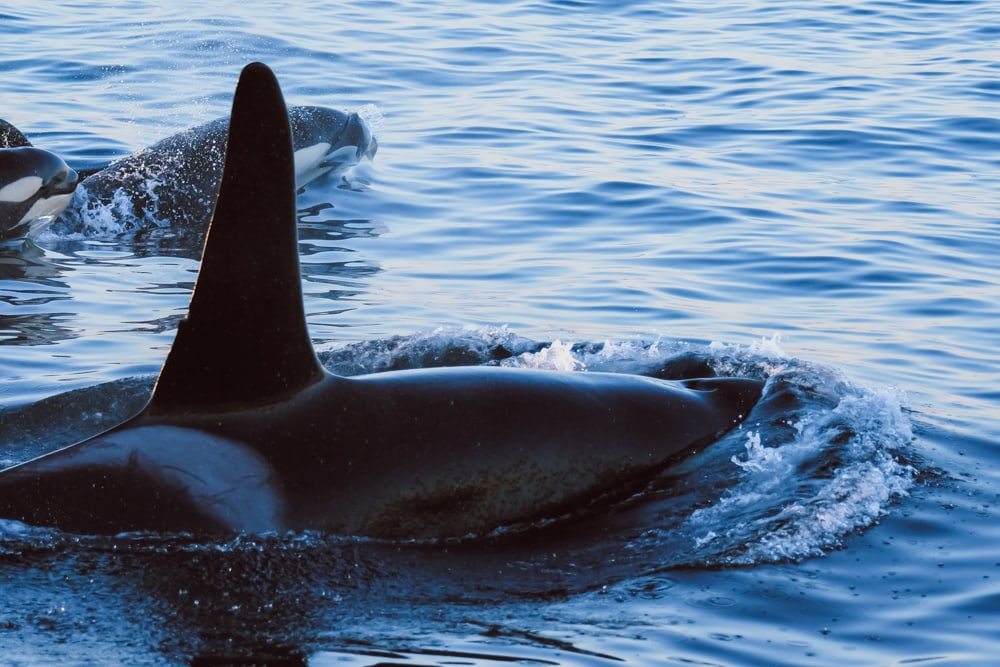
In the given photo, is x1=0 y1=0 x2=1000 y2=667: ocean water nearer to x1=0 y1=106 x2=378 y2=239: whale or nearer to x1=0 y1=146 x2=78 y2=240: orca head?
x1=0 y1=106 x2=378 y2=239: whale

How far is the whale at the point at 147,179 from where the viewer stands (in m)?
13.4

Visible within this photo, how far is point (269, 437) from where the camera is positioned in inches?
229

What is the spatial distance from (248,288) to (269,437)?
1.93ft

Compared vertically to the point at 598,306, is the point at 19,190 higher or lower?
higher

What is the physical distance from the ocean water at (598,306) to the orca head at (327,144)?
26cm

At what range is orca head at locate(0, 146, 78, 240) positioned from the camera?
524 inches

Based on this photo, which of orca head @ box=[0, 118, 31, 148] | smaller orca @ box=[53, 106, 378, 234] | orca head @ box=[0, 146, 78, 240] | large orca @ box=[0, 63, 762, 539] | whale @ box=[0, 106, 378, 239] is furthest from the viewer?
orca head @ box=[0, 118, 31, 148]

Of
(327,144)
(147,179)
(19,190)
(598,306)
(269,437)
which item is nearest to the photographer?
(269,437)

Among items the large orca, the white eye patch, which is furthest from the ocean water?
the white eye patch

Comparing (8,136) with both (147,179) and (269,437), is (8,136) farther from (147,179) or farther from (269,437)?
(269,437)

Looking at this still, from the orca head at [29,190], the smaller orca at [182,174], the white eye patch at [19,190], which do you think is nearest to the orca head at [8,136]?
the smaller orca at [182,174]

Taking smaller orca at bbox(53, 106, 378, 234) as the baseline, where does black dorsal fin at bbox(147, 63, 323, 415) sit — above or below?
above

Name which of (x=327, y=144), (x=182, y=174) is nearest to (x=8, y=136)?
(x=182, y=174)

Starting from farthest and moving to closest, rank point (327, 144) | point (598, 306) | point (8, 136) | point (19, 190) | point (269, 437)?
point (327, 144)
point (8, 136)
point (19, 190)
point (598, 306)
point (269, 437)
